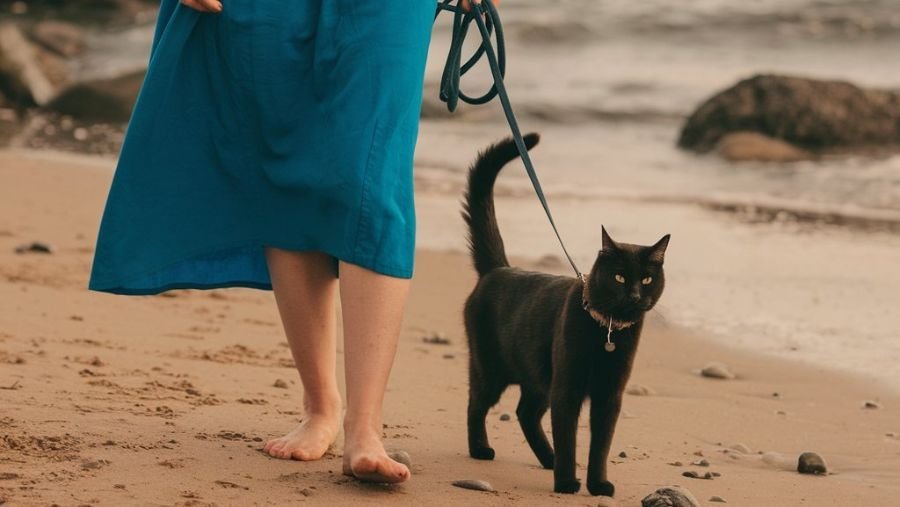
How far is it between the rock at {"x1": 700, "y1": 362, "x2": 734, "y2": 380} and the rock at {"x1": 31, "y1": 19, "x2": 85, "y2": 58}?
60.2ft

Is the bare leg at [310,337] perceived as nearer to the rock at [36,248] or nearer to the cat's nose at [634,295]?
the cat's nose at [634,295]

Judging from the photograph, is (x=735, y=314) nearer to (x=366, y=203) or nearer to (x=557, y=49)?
(x=366, y=203)

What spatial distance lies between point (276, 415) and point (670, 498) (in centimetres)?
135

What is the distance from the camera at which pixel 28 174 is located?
907cm

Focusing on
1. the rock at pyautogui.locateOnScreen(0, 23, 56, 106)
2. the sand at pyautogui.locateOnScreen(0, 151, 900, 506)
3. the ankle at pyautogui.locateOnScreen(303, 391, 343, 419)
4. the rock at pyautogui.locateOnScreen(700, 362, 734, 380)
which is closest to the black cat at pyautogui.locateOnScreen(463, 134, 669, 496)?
the sand at pyautogui.locateOnScreen(0, 151, 900, 506)

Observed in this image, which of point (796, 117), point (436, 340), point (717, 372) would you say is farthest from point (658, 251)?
point (796, 117)

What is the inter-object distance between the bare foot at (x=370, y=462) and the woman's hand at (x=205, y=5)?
1.12 meters

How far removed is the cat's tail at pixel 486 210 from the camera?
161 inches

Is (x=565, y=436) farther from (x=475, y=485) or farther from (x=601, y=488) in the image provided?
(x=475, y=485)

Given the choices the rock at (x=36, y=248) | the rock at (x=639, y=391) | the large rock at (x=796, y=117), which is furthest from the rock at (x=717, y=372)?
the large rock at (x=796, y=117)

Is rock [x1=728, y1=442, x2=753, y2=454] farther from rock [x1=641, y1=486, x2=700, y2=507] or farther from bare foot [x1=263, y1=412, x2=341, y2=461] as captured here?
bare foot [x1=263, y1=412, x2=341, y2=461]

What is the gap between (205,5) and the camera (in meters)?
3.28

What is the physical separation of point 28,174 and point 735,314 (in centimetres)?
A: 516

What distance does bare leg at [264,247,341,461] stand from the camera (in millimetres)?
3469
